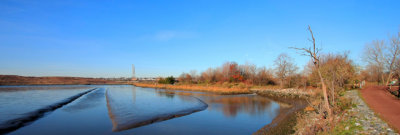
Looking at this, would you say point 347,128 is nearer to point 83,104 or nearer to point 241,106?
point 241,106

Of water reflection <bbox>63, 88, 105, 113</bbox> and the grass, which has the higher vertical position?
the grass

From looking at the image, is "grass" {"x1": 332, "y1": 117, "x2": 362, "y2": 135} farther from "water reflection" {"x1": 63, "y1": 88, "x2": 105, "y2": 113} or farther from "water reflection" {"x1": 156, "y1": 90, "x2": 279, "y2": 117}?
"water reflection" {"x1": 63, "y1": 88, "x2": 105, "y2": 113}

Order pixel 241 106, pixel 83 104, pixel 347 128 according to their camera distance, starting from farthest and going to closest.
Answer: pixel 83 104
pixel 241 106
pixel 347 128

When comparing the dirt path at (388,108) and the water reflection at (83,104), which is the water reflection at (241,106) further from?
the water reflection at (83,104)

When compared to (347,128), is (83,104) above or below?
below

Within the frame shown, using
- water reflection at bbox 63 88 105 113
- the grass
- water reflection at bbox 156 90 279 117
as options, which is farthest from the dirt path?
water reflection at bbox 63 88 105 113

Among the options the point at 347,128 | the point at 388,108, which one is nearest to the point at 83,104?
the point at 347,128

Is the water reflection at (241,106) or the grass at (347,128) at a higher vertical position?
the grass at (347,128)

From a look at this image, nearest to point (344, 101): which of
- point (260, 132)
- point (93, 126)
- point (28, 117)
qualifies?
point (260, 132)

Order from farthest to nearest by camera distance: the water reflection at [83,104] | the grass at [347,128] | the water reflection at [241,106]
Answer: the water reflection at [83,104]
the water reflection at [241,106]
the grass at [347,128]

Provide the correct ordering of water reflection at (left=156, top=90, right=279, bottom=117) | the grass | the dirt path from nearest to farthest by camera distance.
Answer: the grass → the dirt path → water reflection at (left=156, top=90, right=279, bottom=117)

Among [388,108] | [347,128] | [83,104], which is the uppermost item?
[388,108]

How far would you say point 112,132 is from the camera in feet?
34.4

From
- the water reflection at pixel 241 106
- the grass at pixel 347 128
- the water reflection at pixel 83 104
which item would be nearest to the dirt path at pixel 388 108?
the grass at pixel 347 128
